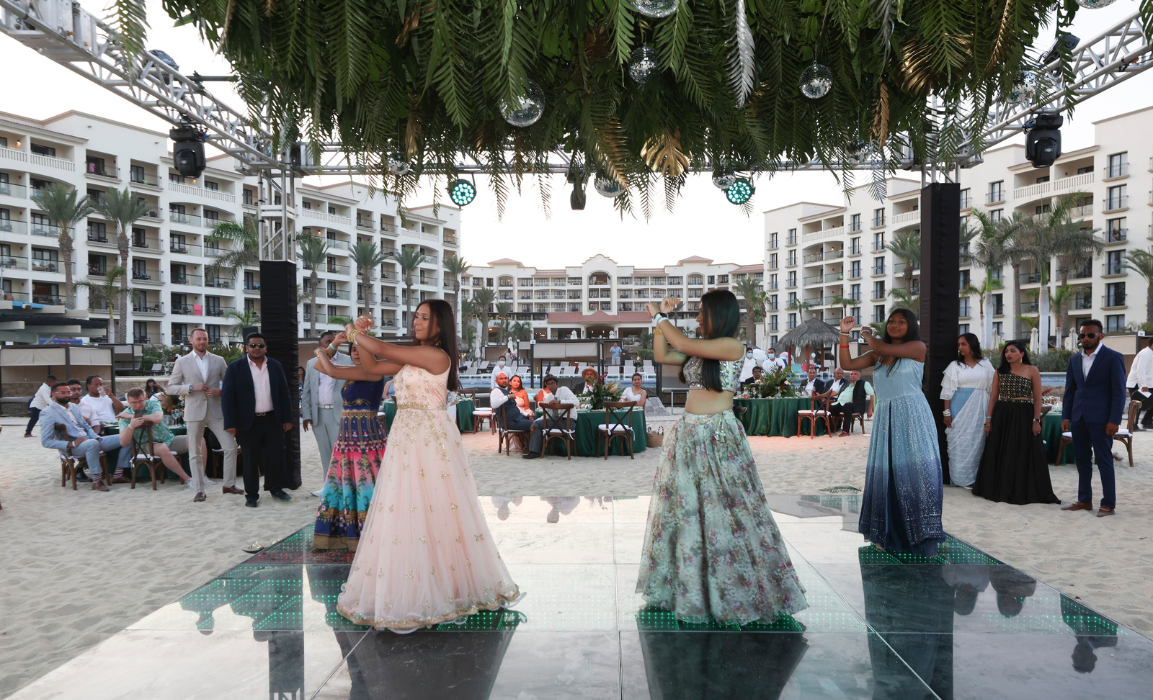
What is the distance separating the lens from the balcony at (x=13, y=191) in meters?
34.0

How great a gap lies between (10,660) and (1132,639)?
5.22 m

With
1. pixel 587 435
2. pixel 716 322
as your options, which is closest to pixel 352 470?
pixel 716 322

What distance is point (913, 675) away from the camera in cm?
253

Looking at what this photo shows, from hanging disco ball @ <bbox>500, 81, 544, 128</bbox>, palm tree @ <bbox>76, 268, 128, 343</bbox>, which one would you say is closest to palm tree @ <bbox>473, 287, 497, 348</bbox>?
palm tree @ <bbox>76, 268, 128, 343</bbox>

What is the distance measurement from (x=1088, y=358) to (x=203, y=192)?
162 feet

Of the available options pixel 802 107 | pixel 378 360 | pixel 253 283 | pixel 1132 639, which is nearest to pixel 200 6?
pixel 802 107

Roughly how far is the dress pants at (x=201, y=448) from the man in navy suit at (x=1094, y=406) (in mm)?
8019

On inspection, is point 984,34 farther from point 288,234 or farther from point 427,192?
point 288,234

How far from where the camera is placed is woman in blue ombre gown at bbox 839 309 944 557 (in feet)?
13.2

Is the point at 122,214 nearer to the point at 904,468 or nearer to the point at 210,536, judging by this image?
the point at 210,536

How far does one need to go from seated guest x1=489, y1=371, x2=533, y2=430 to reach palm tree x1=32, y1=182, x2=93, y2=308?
33670mm

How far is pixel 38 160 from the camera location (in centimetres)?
3478

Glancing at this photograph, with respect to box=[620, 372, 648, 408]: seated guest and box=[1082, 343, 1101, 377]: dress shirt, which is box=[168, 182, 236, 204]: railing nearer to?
box=[620, 372, 648, 408]: seated guest

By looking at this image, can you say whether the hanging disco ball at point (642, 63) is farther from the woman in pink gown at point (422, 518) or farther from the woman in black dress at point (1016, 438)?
the woman in black dress at point (1016, 438)
